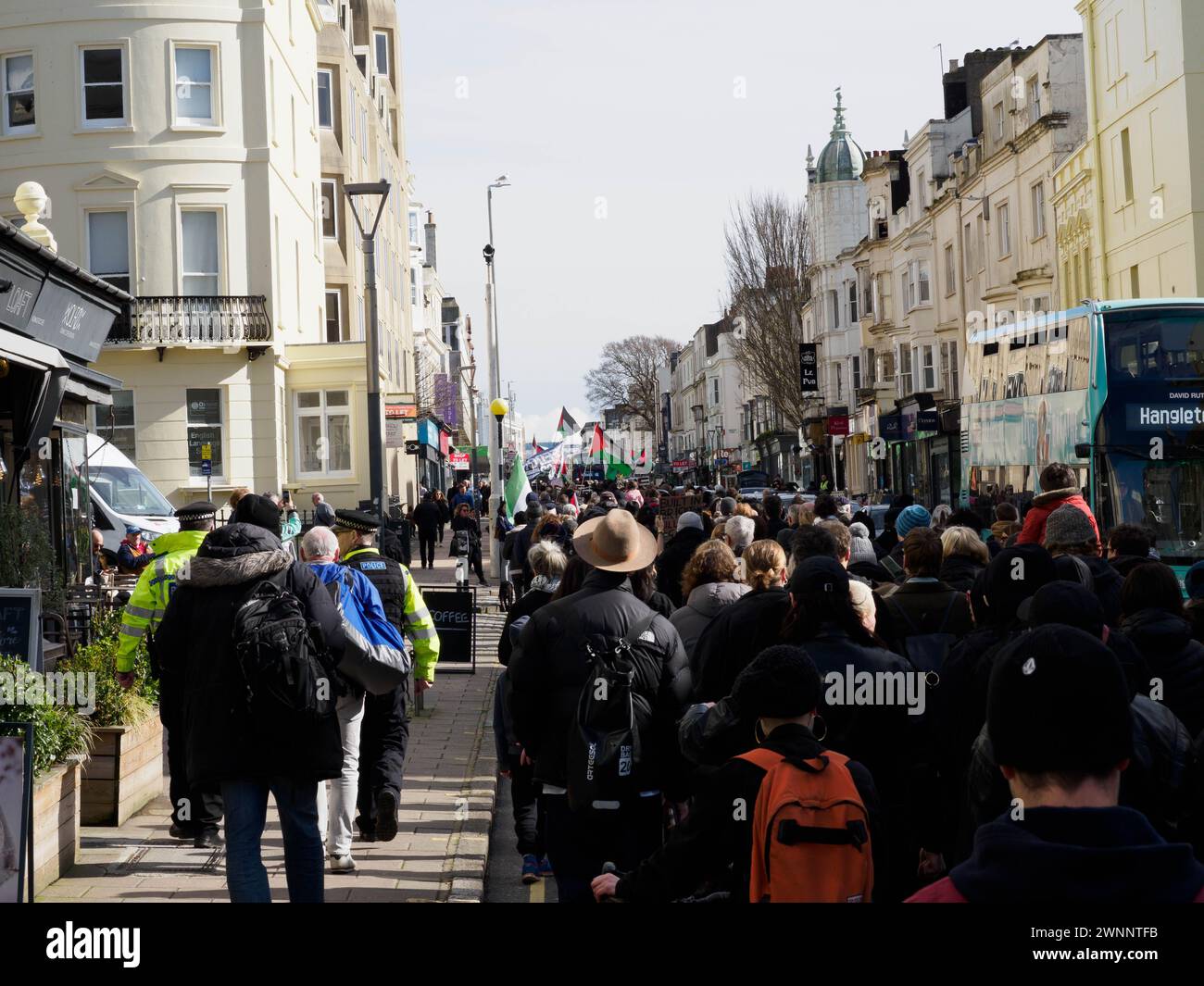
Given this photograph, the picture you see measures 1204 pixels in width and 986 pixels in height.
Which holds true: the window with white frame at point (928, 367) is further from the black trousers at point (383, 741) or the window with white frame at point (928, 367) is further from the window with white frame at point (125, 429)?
the black trousers at point (383, 741)

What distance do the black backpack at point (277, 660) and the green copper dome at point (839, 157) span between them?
234ft

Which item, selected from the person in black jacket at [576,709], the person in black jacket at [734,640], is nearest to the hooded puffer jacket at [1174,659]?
the person in black jacket at [734,640]

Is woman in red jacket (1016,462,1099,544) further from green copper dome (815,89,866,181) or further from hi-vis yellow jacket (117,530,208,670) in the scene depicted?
green copper dome (815,89,866,181)

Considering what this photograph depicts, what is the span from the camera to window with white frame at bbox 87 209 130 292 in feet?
107

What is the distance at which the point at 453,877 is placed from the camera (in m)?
8.04

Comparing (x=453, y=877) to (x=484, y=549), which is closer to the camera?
(x=453, y=877)

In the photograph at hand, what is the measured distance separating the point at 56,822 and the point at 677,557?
646cm

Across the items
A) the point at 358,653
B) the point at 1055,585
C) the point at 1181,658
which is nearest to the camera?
the point at 1055,585

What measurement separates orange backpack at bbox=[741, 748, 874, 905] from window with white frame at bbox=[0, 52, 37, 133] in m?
32.2

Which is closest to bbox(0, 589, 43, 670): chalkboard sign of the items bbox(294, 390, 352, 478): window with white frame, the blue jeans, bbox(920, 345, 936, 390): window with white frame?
the blue jeans

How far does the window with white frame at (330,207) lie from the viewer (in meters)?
44.5

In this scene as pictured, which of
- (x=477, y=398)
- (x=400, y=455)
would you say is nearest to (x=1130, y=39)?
(x=400, y=455)

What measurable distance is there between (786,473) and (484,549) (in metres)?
44.7

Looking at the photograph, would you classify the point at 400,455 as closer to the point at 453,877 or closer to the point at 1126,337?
the point at 1126,337
